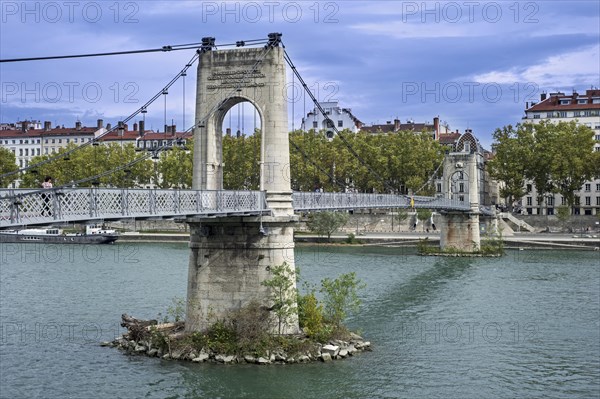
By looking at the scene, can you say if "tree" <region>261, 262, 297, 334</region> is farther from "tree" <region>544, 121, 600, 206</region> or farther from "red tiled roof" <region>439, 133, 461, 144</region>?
"red tiled roof" <region>439, 133, 461, 144</region>

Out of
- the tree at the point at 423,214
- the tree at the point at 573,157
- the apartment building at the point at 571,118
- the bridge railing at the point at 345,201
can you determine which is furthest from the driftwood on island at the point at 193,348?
the apartment building at the point at 571,118

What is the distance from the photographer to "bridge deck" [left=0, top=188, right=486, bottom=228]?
585 inches

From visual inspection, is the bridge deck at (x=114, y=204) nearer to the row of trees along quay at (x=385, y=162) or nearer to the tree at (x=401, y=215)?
the row of trees along quay at (x=385, y=162)

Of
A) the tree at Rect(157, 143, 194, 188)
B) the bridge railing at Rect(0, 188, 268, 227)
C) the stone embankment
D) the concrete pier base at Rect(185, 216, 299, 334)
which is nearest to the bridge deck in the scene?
the bridge railing at Rect(0, 188, 268, 227)

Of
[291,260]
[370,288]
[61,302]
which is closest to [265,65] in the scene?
[291,260]

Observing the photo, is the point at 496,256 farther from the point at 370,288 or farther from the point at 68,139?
the point at 68,139

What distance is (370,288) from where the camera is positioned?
41219 millimetres

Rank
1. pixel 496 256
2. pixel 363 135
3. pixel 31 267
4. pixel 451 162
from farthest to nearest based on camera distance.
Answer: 1. pixel 363 135
2. pixel 451 162
3. pixel 496 256
4. pixel 31 267

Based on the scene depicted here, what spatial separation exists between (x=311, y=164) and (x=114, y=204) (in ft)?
213

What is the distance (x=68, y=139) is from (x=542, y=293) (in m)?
96.3

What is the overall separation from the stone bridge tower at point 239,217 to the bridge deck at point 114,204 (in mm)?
773

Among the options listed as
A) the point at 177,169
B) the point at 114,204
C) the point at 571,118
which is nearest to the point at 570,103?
the point at 571,118

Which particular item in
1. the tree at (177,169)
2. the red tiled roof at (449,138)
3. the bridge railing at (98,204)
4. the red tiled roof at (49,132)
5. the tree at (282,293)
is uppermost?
the red tiled roof at (49,132)

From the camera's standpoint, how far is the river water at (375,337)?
21859mm
